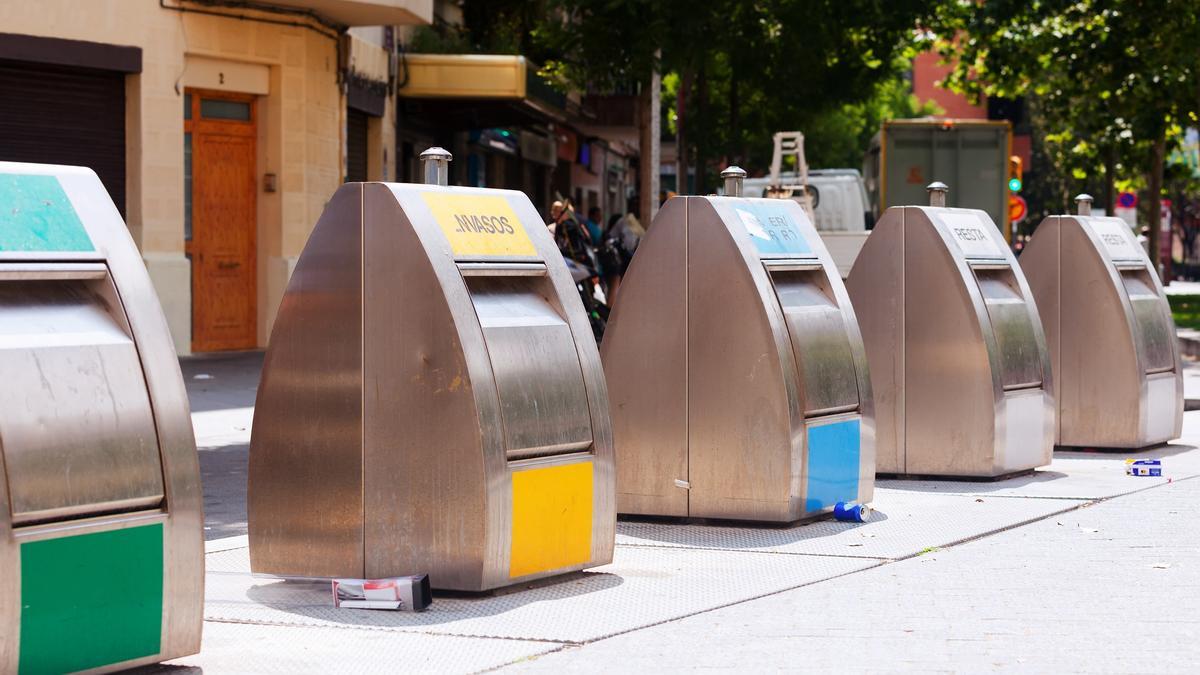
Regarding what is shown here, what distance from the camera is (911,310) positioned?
9086mm

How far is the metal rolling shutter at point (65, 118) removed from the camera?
17016 millimetres

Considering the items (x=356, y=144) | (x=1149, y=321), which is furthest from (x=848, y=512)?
(x=356, y=144)

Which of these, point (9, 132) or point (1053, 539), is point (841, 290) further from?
point (9, 132)

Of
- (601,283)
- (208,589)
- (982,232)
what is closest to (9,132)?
(601,283)

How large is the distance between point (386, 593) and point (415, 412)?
55 centimetres

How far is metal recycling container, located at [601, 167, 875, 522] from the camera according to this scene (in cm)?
739

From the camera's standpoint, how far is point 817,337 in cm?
764

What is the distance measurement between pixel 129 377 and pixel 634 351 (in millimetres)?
3269

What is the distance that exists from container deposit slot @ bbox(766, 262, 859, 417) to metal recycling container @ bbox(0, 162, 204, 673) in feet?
10.9

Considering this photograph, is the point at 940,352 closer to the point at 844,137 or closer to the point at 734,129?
the point at 734,129

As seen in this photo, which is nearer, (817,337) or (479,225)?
(479,225)

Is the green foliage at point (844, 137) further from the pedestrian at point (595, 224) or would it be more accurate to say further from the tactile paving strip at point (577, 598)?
the tactile paving strip at point (577, 598)

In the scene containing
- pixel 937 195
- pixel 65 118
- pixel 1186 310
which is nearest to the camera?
pixel 937 195

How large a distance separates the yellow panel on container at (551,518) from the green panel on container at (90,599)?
151cm
